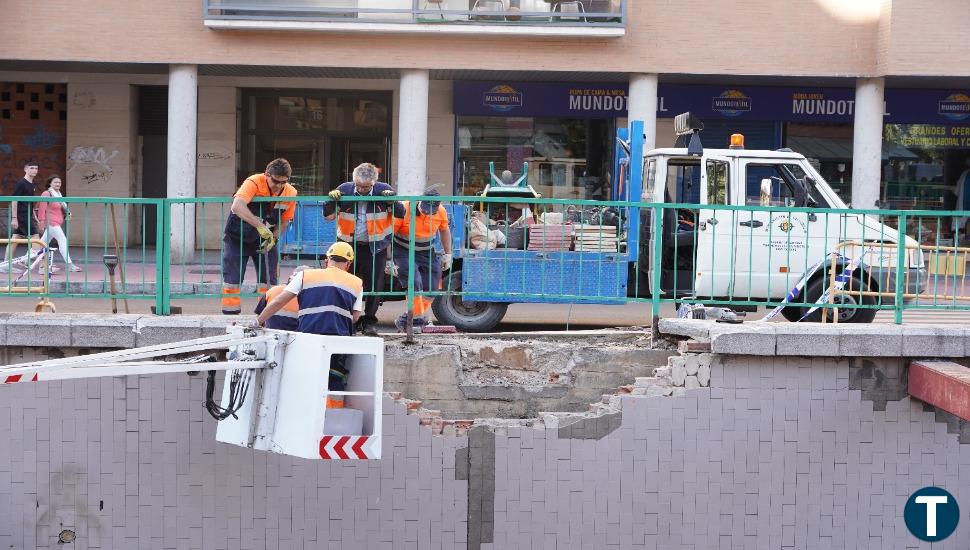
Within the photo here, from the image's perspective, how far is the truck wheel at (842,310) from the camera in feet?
34.5

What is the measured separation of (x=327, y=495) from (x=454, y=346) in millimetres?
1586

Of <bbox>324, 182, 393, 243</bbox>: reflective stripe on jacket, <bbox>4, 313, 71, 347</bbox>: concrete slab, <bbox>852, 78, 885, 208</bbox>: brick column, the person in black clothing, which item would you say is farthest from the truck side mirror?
<bbox>852, 78, 885, 208</bbox>: brick column

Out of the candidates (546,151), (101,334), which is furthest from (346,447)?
(546,151)

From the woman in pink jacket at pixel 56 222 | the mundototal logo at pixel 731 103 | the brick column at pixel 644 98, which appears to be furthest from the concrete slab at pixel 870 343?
the mundototal logo at pixel 731 103

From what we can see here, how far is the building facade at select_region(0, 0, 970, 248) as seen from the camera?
20938 mm

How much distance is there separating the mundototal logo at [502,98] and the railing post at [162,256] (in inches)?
583

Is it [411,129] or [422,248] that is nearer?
→ [422,248]

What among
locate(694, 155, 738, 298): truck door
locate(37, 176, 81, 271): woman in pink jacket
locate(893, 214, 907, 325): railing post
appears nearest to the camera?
locate(893, 214, 907, 325): railing post

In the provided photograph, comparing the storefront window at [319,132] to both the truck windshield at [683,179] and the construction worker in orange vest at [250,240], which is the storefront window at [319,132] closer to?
the truck windshield at [683,179]

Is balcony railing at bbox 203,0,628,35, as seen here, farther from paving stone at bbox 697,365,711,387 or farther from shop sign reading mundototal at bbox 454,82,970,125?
paving stone at bbox 697,365,711,387

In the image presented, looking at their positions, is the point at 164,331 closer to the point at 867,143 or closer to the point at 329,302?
the point at 329,302

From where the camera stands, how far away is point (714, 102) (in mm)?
23672

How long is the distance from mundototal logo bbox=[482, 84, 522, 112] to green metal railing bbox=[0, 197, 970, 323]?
39.0 ft

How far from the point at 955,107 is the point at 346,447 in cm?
1906
